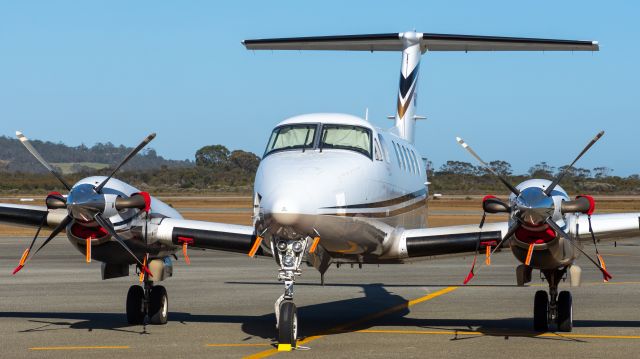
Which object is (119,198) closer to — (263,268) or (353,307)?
(353,307)

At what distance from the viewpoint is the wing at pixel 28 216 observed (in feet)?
49.3

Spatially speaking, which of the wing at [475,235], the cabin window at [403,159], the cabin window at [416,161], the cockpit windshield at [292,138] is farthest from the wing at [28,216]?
the cabin window at [416,161]

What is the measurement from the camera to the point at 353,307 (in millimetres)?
18016

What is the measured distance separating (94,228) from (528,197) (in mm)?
6167

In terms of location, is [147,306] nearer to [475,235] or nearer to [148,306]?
[148,306]

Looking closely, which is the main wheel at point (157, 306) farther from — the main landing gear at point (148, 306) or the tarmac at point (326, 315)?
the tarmac at point (326, 315)

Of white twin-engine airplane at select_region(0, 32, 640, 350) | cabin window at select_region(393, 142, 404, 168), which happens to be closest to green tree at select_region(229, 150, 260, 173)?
cabin window at select_region(393, 142, 404, 168)

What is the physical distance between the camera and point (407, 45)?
72.9ft

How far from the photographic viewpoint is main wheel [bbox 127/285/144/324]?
15.1 meters

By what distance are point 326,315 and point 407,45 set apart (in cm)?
805

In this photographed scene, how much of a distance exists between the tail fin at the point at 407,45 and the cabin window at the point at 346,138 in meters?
7.15

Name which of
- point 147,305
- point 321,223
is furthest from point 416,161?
point 321,223

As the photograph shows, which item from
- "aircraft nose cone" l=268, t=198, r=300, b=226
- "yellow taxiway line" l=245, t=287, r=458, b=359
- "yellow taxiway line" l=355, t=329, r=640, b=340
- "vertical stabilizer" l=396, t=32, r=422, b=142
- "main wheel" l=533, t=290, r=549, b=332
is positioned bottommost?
"yellow taxiway line" l=245, t=287, r=458, b=359

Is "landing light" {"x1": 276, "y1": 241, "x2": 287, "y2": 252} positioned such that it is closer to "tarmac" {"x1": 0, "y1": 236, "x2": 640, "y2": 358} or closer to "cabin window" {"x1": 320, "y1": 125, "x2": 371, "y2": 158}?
"tarmac" {"x1": 0, "y1": 236, "x2": 640, "y2": 358}
